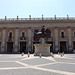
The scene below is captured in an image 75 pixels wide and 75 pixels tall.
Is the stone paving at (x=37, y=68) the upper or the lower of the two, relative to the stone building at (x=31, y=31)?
lower

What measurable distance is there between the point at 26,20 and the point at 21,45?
998 centimetres

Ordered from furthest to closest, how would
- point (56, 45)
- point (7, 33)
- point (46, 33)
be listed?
point (7, 33), point (56, 45), point (46, 33)

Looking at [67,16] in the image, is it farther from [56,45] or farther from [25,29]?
[25,29]

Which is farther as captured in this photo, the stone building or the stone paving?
the stone building

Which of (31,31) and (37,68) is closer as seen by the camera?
(37,68)

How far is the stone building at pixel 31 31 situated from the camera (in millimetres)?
45656

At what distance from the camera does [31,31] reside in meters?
46.9

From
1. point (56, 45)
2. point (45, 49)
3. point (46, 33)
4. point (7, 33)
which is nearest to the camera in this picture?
point (45, 49)

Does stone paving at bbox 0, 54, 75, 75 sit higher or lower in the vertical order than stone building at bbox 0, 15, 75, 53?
lower

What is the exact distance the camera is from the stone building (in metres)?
45.7

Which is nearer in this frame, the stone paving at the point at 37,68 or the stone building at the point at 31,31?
the stone paving at the point at 37,68

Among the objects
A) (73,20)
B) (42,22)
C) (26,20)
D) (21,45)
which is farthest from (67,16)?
(21,45)

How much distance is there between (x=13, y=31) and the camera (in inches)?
1887

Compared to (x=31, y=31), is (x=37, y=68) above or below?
below
